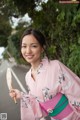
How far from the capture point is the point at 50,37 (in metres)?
10.2

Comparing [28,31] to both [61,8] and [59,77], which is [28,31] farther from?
[61,8]

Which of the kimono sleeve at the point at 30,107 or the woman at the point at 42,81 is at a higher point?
the woman at the point at 42,81

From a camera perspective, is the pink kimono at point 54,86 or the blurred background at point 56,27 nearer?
the pink kimono at point 54,86

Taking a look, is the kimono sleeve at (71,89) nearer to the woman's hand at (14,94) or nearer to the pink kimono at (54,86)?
the pink kimono at (54,86)

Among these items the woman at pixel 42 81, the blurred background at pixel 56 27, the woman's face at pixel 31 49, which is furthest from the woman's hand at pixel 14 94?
the blurred background at pixel 56 27

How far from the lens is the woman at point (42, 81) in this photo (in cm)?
212

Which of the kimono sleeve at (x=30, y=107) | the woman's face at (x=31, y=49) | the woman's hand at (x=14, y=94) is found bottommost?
the kimono sleeve at (x=30, y=107)

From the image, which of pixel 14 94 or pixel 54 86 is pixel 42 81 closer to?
pixel 54 86

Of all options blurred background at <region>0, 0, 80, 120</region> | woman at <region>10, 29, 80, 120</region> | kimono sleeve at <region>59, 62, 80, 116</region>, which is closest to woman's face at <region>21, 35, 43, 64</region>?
woman at <region>10, 29, 80, 120</region>

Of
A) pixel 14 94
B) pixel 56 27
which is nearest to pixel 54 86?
pixel 14 94

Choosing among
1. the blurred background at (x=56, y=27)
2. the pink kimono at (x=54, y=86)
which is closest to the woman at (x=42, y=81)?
the pink kimono at (x=54, y=86)

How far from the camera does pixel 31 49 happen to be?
7.29 feet

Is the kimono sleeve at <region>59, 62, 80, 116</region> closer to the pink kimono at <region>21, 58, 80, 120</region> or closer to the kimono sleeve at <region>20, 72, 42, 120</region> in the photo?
the pink kimono at <region>21, 58, 80, 120</region>

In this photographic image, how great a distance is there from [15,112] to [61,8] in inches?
102
